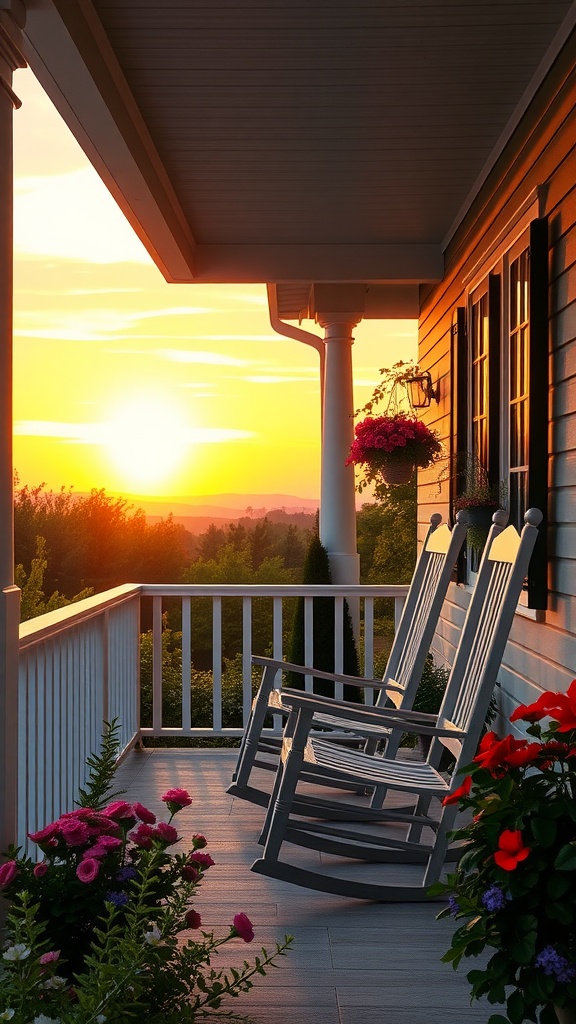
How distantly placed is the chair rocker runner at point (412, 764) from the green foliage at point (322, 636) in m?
3.05

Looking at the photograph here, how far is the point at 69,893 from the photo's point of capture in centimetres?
226

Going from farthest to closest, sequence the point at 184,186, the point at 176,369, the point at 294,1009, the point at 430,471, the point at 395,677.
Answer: the point at 176,369, the point at 430,471, the point at 184,186, the point at 395,677, the point at 294,1009

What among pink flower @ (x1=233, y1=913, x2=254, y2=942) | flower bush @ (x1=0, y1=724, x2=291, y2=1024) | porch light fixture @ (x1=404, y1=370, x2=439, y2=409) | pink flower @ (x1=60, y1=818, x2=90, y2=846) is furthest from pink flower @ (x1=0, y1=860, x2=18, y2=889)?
porch light fixture @ (x1=404, y1=370, x2=439, y2=409)

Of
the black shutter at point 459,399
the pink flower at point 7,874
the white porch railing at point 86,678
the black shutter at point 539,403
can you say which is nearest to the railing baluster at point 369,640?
the white porch railing at point 86,678

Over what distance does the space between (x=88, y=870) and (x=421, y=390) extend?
4.43m

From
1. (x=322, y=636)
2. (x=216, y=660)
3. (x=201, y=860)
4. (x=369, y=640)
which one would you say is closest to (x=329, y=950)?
(x=201, y=860)

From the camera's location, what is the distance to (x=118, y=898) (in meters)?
2.23

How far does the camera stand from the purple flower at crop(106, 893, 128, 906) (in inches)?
87.7

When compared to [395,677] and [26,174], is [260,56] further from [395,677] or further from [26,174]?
[26,174]

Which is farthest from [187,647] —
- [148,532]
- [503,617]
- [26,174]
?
[148,532]

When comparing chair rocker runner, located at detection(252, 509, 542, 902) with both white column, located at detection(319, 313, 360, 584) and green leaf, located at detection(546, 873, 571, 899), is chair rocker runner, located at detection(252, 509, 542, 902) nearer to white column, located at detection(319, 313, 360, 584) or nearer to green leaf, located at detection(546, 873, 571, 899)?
green leaf, located at detection(546, 873, 571, 899)

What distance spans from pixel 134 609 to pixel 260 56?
2.83 m

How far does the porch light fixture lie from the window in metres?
0.85

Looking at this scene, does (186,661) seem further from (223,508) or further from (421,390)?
(223,508)
